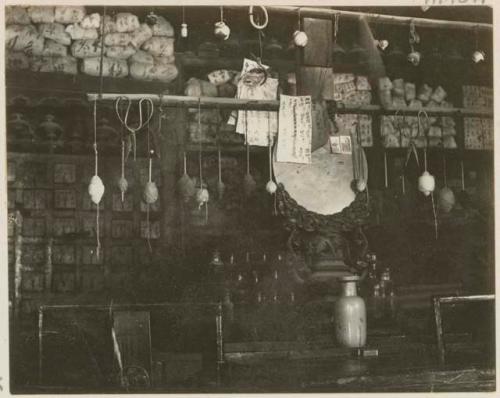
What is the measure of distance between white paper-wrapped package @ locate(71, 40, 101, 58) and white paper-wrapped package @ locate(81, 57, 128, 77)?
3 centimetres

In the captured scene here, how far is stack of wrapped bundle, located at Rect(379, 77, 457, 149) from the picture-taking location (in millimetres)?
4199

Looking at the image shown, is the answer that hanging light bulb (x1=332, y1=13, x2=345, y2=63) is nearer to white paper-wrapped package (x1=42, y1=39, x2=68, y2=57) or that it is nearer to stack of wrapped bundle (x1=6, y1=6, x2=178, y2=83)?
stack of wrapped bundle (x1=6, y1=6, x2=178, y2=83)

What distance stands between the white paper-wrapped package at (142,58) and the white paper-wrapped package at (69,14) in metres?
0.34

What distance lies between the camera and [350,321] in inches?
126

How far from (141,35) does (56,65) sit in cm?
49

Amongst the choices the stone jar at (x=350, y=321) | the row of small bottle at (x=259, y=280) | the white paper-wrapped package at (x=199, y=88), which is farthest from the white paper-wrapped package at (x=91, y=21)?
the stone jar at (x=350, y=321)

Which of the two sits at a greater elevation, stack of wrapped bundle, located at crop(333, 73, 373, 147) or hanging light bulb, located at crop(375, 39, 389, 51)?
hanging light bulb, located at crop(375, 39, 389, 51)

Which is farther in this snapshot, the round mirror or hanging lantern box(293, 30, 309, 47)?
the round mirror

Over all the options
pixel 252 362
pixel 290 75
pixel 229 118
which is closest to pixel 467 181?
pixel 290 75

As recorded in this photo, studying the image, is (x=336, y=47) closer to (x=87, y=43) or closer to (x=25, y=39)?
(x=87, y=43)

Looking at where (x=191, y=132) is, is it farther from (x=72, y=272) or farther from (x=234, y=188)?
(x=72, y=272)

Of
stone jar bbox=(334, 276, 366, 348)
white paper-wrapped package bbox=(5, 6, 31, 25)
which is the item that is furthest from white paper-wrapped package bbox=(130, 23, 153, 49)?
stone jar bbox=(334, 276, 366, 348)

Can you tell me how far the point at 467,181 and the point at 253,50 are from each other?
148 centimetres

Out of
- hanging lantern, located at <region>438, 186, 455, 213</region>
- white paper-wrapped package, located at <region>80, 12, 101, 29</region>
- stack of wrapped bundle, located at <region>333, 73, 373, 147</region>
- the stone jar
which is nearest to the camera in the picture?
the stone jar
